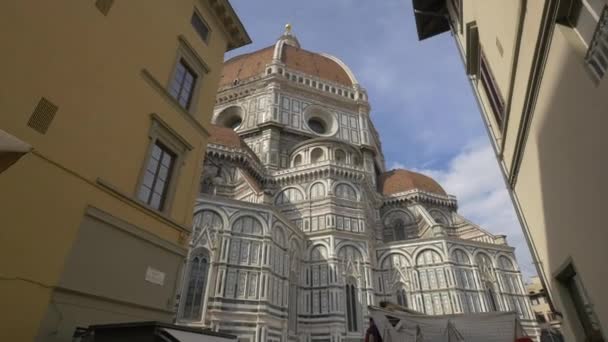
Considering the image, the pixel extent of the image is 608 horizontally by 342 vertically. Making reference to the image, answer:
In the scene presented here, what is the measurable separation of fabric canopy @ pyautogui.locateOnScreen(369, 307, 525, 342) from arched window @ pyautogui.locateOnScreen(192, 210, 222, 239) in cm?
1605

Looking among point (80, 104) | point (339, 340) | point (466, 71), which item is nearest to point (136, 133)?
point (80, 104)

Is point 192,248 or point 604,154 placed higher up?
point 192,248

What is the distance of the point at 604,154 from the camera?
392 cm

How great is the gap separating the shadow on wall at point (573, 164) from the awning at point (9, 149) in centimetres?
596

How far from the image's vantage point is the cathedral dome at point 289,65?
45159 mm

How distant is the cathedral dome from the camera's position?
4516cm

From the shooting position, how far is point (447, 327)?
7121 mm

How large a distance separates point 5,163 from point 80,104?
3.38 metres

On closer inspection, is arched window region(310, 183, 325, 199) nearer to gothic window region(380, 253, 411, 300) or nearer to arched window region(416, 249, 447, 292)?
gothic window region(380, 253, 411, 300)

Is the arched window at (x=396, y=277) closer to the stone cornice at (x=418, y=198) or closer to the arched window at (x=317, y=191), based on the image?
the arched window at (x=317, y=191)

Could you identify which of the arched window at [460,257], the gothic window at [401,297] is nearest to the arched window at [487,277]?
the arched window at [460,257]

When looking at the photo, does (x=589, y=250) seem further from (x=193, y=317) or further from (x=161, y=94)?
(x=193, y=317)

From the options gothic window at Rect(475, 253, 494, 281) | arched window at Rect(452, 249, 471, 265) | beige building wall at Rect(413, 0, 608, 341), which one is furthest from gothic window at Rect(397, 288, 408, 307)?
beige building wall at Rect(413, 0, 608, 341)

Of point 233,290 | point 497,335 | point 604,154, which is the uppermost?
point 233,290
